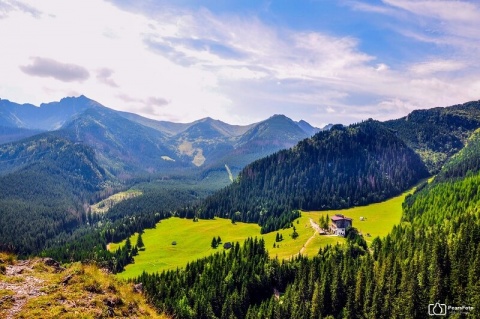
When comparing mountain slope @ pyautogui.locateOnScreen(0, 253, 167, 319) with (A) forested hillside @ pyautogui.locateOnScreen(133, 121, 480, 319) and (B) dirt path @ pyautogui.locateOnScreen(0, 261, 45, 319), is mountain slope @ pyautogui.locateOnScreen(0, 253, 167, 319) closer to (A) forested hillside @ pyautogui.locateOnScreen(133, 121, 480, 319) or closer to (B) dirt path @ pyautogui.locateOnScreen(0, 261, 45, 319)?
(B) dirt path @ pyautogui.locateOnScreen(0, 261, 45, 319)

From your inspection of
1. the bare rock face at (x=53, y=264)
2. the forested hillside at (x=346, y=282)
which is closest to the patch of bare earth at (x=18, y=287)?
the bare rock face at (x=53, y=264)

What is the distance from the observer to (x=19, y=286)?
33094mm

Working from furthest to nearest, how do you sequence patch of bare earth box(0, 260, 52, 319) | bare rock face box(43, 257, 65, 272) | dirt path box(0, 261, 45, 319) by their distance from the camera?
bare rock face box(43, 257, 65, 272)
dirt path box(0, 261, 45, 319)
patch of bare earth box(0, 260, 52, 319)

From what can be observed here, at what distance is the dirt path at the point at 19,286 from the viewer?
29.3 m

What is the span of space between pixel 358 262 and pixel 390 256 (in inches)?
774

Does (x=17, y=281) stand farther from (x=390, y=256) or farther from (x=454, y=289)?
(x=390, y=256)

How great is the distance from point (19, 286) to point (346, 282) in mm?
123487

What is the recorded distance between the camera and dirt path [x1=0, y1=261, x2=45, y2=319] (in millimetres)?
29261

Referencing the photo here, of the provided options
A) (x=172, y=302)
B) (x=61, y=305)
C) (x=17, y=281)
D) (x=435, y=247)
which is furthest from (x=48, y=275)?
(x=435, y=247)

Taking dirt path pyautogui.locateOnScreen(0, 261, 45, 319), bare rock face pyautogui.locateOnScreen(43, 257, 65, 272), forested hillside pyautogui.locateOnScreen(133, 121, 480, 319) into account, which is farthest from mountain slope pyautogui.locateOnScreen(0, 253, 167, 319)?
forested hillside pyautogui.locateOnScreen(133, 121, 480, 319)

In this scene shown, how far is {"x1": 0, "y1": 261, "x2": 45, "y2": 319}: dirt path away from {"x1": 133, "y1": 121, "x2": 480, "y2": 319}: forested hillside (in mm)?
71039

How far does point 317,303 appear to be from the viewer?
129375 mm

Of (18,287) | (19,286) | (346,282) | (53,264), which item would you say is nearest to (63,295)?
(18,287)

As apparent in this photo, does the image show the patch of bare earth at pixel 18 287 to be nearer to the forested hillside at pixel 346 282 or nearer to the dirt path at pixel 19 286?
the dirt path at pixel 19 286
